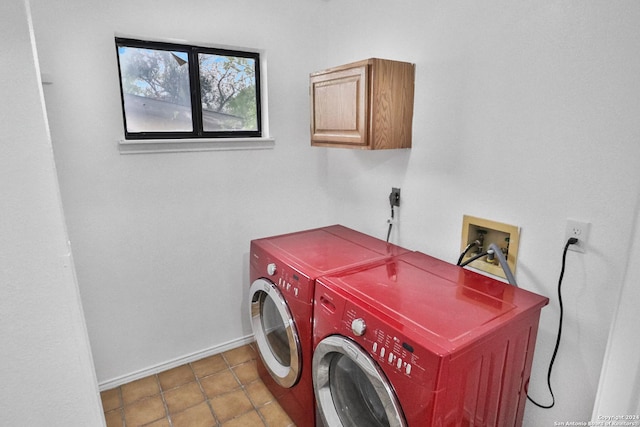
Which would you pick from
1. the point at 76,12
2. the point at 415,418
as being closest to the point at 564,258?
the point at 415,418

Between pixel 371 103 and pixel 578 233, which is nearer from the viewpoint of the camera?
pixel 578 233

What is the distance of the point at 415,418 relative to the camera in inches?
42.4

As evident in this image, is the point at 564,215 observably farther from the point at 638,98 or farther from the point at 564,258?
the point at 638,98

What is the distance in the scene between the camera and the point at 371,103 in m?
1.74

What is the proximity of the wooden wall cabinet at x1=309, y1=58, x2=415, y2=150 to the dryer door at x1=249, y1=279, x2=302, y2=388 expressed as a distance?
87 cm

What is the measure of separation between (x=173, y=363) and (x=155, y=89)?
167 centimetres

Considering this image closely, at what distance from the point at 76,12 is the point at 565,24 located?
81.6 inches

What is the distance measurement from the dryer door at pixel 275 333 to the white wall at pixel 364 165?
47 cm

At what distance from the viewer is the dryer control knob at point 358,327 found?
1.23 m

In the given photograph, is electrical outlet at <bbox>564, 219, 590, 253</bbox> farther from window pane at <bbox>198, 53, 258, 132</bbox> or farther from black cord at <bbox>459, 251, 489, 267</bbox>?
window pane at <bbox>198, 53, 258, 132</bbox>

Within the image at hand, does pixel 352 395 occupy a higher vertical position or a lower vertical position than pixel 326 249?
lower

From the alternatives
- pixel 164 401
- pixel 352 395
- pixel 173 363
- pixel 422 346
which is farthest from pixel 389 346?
pixel 173 363

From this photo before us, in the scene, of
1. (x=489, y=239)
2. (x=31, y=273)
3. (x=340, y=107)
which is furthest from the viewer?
(x=340, y=107)

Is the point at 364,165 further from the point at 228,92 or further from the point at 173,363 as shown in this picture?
the point at 173,363
